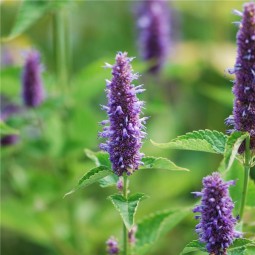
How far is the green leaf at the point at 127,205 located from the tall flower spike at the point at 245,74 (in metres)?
0.38

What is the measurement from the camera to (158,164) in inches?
83.5

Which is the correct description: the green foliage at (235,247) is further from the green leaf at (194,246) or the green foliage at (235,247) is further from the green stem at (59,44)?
the green stem at (59,44)

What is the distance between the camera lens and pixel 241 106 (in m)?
2.03

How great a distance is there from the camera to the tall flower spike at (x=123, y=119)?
202cm

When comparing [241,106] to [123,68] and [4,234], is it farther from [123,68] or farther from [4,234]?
[4,234]

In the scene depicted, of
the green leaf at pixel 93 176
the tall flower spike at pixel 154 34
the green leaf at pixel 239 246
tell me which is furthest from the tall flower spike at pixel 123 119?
the tall flower spike at pixel 154 34

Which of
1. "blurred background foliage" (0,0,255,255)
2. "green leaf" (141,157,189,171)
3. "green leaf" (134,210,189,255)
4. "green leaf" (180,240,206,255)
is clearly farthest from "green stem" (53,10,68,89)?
"green leaf" (180,240,206,255)

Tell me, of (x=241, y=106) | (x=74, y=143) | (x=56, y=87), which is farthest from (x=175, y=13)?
(x=241, y=106)

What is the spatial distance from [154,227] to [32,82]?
139cm

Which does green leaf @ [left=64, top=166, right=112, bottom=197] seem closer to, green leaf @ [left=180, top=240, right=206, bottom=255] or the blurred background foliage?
green leaf @ [left=180, top=240, right=206, bottom=255]

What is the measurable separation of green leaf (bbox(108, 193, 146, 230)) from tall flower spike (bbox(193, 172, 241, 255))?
7.6 inches

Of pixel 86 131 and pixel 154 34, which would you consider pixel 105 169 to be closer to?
pixel 86 131

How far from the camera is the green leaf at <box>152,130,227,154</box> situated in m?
2.02

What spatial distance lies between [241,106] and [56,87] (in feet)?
8.25
